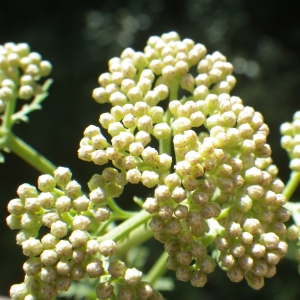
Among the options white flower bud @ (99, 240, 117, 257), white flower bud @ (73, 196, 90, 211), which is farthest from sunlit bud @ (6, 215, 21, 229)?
white flower bud @ (99, 240, 117, 257)

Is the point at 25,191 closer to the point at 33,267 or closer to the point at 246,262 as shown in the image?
the point at 33,267

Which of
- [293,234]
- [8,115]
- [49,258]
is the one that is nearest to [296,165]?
[293,234]

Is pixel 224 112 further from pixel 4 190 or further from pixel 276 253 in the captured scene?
pixel 4 190

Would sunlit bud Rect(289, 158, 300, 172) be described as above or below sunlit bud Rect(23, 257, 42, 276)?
above

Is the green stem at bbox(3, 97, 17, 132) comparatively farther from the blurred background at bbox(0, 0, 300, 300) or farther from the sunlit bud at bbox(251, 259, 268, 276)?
the blurred background at bbox(0, 0, 300, 300)

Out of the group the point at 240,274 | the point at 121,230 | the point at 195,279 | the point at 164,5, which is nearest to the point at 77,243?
the point at 121,230

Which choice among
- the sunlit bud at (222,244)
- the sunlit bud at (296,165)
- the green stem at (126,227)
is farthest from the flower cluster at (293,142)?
the green stem at (126,227)

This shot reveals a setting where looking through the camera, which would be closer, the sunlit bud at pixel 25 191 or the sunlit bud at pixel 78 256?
the sunlit bud at pixel 78 256

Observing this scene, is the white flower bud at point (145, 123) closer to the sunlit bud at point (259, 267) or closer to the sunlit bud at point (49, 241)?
the sunlit bud at point (49, 241)
